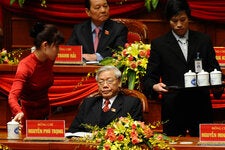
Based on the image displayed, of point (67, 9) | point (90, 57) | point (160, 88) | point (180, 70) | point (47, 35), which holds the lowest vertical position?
point (160, 88)

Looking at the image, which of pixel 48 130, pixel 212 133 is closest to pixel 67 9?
pixel 48 130

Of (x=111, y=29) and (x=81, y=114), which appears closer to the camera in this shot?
(x=81, y=114)

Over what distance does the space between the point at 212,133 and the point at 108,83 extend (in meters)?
0.99

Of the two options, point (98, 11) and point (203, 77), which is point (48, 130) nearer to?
point (203, 77)

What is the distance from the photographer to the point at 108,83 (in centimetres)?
615

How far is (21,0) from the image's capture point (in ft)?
28.9

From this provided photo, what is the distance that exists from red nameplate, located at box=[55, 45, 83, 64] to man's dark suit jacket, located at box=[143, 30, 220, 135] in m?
1.13

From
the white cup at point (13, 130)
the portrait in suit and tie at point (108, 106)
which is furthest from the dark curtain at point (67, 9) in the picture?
the white cup at point (13, 130)

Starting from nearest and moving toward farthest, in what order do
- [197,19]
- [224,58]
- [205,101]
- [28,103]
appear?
[205,101] < [28,103] < [224,58] < [197,19]

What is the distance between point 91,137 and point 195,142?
0.67 meters

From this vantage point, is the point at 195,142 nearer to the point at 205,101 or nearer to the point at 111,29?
the point at 205,101

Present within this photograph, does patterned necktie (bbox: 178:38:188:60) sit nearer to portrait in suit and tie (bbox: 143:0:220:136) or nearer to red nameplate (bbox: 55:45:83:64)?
portrait in suit and tie (bbox: 143:0:220:136)

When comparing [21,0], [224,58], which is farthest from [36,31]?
[21,0]

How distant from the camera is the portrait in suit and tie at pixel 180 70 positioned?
6.01m
